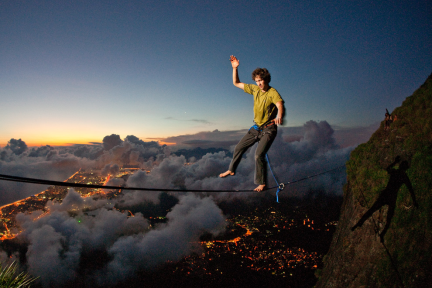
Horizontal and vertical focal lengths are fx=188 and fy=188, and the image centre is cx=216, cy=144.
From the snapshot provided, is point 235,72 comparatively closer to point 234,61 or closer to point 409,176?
point 234,61

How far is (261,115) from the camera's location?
6430mm

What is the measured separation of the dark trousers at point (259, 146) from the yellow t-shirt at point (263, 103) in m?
0.36

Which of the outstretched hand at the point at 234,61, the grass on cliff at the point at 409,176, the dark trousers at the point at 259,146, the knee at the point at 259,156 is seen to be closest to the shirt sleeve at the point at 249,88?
the outstretched hand at the point at 234,61

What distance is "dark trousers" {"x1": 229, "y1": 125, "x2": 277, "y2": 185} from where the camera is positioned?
633cm

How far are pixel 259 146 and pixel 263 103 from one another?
4.75ft

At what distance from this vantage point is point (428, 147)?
1596cm

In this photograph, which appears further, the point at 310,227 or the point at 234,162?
the point at 310,227

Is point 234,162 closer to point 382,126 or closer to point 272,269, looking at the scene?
point 382,126

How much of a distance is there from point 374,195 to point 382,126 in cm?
941

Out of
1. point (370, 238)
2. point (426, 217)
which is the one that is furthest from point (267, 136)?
point (370, 238)

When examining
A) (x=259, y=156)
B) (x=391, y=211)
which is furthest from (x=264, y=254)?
(x=259, y=156)

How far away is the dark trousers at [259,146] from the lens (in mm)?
6332

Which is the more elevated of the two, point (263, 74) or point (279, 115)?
point (263, 74)

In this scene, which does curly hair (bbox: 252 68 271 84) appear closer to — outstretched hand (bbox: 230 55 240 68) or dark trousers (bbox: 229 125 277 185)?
outstretched hand (bbox: 230 55 240 68)
